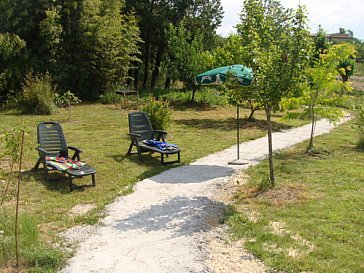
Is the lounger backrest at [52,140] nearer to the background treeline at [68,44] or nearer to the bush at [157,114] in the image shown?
the bush at [157,114]

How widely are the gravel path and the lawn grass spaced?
0.29 m

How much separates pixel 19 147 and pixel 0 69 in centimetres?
1531

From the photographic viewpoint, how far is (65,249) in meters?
4.49

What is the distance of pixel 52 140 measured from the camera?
7.91m

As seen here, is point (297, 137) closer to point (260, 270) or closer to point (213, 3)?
point (260, 270)

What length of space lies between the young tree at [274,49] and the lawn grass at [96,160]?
2882 millimetres

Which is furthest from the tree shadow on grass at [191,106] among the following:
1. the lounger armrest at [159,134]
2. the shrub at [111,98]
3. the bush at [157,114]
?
the lounger armrest at [159,134]

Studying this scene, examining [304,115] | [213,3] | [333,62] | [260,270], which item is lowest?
[260,270]

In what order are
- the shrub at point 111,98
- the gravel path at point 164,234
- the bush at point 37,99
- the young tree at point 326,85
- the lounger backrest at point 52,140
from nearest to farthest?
1. the gravel path at point 164,234
2. the lounger backrest at point 52,140
3. the young tree at point 326,85
4. the bush at point 37,99
5. the shrub at point 111,98

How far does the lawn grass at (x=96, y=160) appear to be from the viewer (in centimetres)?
491

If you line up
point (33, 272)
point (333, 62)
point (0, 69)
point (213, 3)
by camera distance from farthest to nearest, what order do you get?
point (213, 3)
point (0, 69)
point (333, 62)
point (33, 272)

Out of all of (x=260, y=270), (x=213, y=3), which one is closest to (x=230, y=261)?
(x=260, y=270)

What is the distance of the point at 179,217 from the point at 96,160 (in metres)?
3.77

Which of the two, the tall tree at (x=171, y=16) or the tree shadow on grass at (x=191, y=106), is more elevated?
the tall tree at (x=171, y=16)
